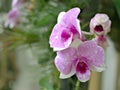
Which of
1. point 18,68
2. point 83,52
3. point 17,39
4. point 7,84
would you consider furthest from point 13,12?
point 18,68

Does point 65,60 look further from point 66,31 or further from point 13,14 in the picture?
point 13,14

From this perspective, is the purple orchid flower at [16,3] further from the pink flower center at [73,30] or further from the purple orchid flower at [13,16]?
the pink flower center at [73,30]

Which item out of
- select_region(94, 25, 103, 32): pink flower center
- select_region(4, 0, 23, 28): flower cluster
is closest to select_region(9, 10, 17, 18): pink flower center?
select_region(4, 0, 23, 28): flower cluster

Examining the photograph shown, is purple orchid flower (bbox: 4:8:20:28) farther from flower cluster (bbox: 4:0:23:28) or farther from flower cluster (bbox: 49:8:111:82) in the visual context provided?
flower cluster (bbox: 49:8:111:82)

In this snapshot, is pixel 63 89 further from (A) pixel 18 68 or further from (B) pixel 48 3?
(A) pixel 18 68

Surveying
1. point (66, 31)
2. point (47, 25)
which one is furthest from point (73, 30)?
point (47, 25)

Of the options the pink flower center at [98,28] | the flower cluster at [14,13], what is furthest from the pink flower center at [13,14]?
the pink flower center at [98,28]
